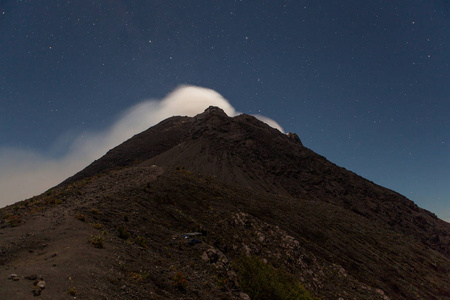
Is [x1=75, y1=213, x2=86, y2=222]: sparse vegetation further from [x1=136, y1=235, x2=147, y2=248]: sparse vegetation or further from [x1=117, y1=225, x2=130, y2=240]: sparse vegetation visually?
[x1=136, y1=235, x2=147, y2=248]: sparse vegetation

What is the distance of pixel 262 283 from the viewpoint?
14.9 m

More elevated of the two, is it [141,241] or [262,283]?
[141,241]

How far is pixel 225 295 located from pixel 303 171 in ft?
217

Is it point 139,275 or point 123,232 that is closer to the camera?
point 139,275

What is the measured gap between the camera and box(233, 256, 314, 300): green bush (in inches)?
562

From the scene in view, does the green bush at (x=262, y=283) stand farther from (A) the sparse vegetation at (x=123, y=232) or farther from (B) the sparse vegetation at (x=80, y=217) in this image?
(B) the sparse vegetation at (x=80, y=217)

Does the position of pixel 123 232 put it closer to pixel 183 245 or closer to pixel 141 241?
pixel 141 241

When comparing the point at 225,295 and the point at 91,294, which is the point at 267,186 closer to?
the point at 225,295

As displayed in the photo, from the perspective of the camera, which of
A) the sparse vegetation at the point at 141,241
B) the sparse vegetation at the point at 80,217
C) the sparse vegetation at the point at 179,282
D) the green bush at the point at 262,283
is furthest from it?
the green bush at the point at 262,283

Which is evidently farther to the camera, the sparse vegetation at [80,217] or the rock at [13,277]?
the sparse vegetation at [80,217]

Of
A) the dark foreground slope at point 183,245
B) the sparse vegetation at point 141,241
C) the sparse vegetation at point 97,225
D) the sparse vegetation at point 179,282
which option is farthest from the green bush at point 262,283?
the sparse vegetation at point 97,225

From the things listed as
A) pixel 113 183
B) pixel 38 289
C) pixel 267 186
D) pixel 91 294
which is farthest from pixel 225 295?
pixel 267 186

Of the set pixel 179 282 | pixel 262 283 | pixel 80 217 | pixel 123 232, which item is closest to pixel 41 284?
pixel 179 282

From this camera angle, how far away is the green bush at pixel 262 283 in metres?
14.3
